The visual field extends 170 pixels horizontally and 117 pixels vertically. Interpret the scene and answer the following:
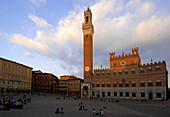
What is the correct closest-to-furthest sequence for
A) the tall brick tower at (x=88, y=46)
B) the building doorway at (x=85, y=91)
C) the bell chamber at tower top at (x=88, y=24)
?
the building doorway at (x=85, y=91), the tall brick tower at (x=88, y=46), the bell chamber at tower top at (x=88, y=24)

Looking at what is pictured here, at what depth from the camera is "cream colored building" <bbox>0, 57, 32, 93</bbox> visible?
169 ft

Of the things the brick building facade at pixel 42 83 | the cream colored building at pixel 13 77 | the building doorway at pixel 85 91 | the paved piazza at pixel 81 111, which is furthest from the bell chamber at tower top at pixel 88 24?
the paved piazza at pixel 81 111

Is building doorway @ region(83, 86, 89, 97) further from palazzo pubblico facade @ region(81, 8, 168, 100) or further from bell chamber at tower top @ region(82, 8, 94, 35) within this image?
bell chamber at tower top @ region(82, 8, 94, 35)

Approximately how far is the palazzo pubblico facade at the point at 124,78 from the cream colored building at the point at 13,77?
28.0 meters

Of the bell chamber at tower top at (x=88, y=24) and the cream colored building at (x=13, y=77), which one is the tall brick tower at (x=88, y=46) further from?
the cream colored building at (x=13, y=77)

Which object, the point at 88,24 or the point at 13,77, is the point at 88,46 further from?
the point at 13,77

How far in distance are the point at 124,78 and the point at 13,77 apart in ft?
154

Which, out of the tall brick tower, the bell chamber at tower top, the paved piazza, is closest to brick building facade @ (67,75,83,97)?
the tall brick tower

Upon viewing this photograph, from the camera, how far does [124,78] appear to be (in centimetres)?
5672

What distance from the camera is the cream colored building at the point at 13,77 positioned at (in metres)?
51.6

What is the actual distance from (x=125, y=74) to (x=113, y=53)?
11.4 metres

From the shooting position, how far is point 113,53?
62.5m

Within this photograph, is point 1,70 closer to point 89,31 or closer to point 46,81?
point 46,81

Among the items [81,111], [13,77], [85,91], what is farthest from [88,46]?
[81,111]
